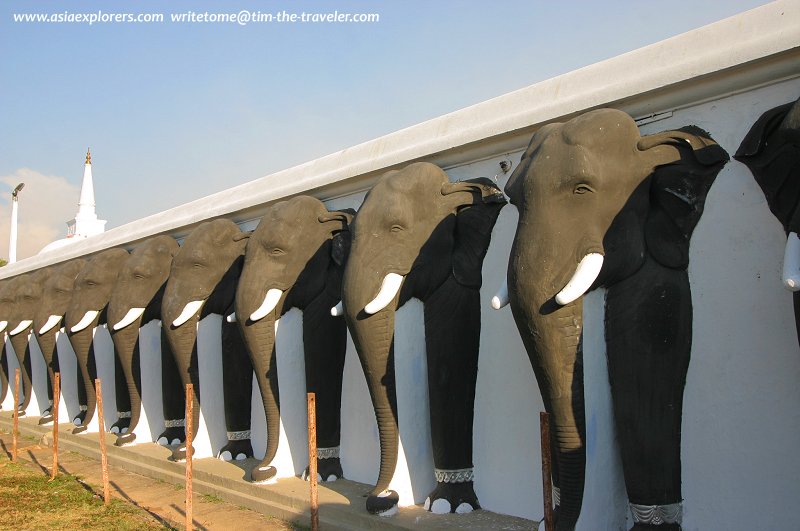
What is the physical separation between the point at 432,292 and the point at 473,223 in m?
0.61

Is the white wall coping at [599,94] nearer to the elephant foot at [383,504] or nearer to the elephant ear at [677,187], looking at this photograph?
the elephant ear at [677,187]

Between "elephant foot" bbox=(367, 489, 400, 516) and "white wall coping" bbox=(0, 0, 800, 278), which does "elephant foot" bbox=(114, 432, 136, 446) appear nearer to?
"white wall coping" bbox=(0, 0, 800, 278)

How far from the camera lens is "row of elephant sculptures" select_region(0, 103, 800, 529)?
4297mm

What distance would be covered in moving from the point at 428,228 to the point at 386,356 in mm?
1036

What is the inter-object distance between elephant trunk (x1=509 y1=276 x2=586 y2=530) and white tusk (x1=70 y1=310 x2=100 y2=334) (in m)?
8.11

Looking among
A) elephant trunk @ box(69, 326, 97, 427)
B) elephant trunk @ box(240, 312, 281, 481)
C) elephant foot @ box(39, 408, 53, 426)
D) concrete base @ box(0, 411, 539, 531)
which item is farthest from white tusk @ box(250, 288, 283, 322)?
elephant foot @ box(39, 408, 53, 426)

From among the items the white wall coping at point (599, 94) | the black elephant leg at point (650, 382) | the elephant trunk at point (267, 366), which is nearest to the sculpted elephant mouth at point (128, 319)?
the white wall coping at point (599, 94)

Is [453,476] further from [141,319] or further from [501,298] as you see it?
[141,319]

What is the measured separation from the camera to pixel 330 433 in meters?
7.28

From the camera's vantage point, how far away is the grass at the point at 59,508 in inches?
271

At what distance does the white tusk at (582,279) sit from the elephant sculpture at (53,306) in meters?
10.3

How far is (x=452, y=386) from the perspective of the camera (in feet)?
19.3

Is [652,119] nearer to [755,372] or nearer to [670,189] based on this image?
[670,189]

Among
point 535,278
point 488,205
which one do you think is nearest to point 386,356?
point 488,205
